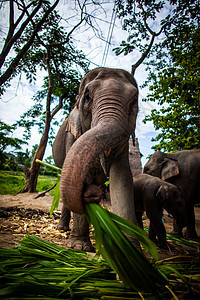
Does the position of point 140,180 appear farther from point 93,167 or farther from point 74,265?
point 93,167

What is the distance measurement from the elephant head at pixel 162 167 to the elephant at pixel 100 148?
2.01m

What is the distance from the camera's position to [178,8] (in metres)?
7.85

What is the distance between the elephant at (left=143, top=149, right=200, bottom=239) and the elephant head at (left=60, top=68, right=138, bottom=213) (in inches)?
82.5

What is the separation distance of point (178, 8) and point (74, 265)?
9.97 m

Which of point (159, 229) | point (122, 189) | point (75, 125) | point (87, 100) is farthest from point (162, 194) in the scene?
point (87, 100)

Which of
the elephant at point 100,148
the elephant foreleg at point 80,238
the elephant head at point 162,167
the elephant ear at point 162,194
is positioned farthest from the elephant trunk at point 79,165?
the elephant head at point 162,167

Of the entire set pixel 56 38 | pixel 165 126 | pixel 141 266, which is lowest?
pixel 141 266

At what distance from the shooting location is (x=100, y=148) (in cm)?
128

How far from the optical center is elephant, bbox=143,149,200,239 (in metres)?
4.12

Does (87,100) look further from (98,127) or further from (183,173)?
(183,173)

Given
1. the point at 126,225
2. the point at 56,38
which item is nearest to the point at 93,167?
the point at 126,225

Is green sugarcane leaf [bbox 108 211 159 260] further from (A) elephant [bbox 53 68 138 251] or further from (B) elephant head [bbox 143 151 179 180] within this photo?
(B) elephant head [bbox 143 151 179 180]

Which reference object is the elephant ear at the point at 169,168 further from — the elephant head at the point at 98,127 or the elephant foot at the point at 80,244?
the elephant foot at the point at 80,244

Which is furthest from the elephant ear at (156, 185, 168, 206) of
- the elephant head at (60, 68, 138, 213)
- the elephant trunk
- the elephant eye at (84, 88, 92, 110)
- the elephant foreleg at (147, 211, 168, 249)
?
the elephant trunk
